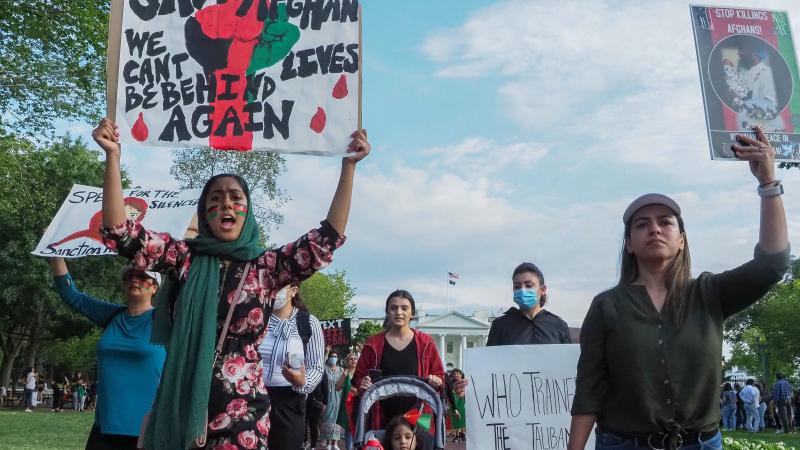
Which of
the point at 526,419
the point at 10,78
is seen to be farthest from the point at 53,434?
the point at 526,419

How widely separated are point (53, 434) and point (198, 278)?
14.8 metres

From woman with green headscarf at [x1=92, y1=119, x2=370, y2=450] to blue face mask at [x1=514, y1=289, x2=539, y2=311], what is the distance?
3.06m

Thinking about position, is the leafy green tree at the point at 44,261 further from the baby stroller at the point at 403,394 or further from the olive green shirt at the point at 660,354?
the olive green shirt at the point at 660,354

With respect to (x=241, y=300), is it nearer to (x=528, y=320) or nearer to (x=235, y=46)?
(x=235, y=46)

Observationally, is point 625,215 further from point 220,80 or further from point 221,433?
point 220,80

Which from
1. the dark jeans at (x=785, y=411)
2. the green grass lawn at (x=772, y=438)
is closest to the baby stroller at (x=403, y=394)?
the green grass lawn at (x=772, y=438)

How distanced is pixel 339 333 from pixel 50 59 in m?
8.86

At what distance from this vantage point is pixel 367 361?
264 inches

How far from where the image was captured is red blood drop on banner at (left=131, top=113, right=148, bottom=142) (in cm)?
385

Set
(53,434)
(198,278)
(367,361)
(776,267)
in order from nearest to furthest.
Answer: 1. (776,267)
2. (198,278)
3. (367,361)
4. (53,434)

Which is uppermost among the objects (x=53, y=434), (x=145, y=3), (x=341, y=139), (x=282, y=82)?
(x=145, y=3)

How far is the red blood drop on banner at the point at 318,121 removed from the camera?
13.0 ft

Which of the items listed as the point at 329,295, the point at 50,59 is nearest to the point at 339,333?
the point at 50,59

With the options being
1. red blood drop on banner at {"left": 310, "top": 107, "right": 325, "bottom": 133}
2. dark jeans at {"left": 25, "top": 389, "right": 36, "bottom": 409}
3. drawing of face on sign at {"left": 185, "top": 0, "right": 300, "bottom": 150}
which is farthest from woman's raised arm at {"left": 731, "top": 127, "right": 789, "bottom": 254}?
dark jeans at {"left": 25, "top": 389, "right": 36, "bottom": 409}
